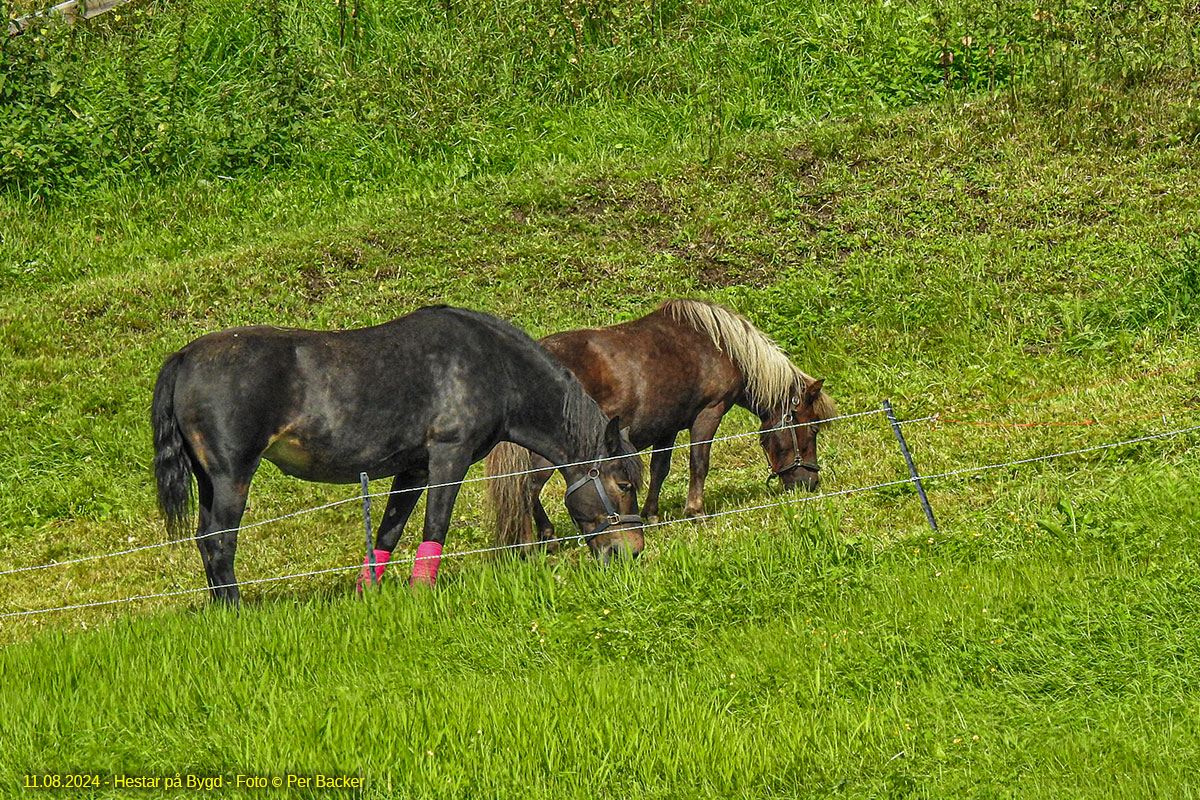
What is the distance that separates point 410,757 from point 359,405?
132 inches

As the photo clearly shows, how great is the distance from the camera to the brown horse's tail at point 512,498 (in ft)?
34.6

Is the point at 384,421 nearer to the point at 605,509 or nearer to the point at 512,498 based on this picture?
the point at 512,498

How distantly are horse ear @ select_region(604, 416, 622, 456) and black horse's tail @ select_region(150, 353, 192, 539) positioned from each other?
8.69ft

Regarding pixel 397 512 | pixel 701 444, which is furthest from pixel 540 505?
pixel 701 444

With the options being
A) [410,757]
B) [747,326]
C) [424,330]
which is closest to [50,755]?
[410,757]

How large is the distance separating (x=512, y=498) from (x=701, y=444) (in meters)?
1.99

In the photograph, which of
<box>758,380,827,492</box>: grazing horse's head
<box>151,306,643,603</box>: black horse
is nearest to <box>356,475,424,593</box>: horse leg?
<box>151,306,643,603</box>: black horse

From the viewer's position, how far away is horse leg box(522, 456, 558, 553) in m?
10.6

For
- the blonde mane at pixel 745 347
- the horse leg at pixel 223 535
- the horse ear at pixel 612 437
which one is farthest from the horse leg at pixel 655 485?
the horse leg at pixel 223 535

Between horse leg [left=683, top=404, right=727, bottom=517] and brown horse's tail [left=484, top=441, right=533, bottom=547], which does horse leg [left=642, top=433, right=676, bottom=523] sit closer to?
horse leg [left=683, top=404, right=727, bottom=517]

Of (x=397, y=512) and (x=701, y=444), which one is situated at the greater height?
(x=397, y=512)

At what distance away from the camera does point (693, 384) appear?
Answer: 11703mm

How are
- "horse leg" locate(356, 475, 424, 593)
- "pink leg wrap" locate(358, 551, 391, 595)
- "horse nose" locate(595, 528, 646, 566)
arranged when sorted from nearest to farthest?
"pink leg wrap" locate(358, 551, 391, 595), "horse nose" locate(595, 528, 646, 566), "horse leg" locate(356, 475, 424, 593)

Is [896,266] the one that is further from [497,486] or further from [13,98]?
[13,98]
